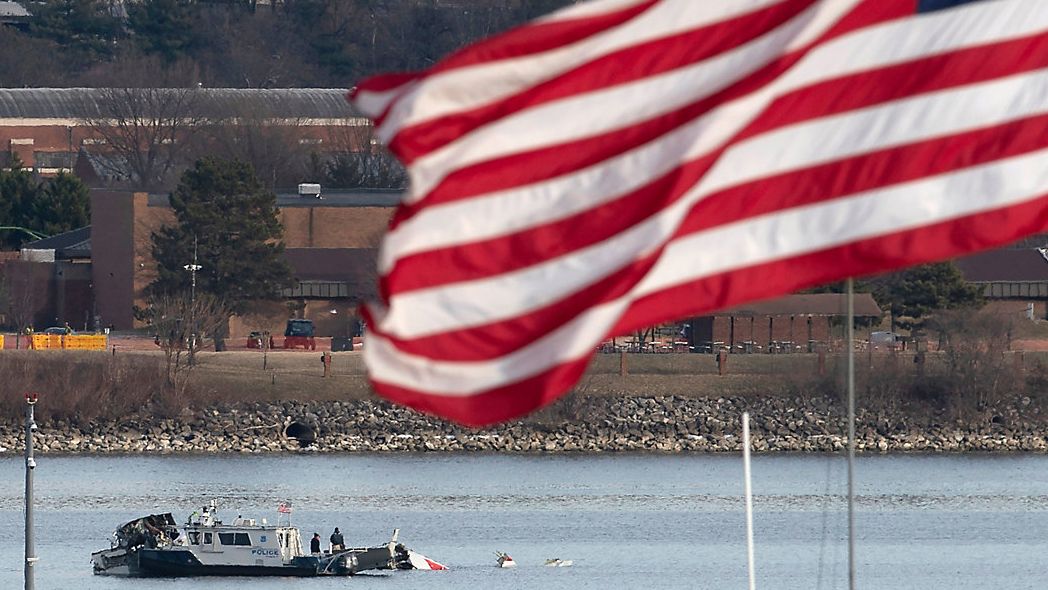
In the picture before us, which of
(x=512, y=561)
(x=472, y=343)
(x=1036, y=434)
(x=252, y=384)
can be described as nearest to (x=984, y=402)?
(x=1036, y=434)

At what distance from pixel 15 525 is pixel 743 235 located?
176ft

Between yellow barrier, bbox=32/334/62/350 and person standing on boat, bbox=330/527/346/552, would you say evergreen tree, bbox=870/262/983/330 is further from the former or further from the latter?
person standing on boat, bbox=330/527/346/552

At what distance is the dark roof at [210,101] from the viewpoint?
15812 cm

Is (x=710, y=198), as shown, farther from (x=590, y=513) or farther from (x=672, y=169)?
(x=590, y=513)

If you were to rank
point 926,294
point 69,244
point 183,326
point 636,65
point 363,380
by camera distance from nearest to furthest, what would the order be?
point 636,65, point 363,380, point 183,326, point 926,294, point 69,244

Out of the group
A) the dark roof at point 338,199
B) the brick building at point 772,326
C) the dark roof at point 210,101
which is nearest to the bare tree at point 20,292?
the dark roof at point 338,199

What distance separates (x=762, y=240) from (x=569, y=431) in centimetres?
7430

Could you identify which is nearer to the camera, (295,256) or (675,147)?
(675,147)

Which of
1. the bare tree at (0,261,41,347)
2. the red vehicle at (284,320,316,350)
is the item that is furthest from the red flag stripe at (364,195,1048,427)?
the bare tree at (0,261,41,347)

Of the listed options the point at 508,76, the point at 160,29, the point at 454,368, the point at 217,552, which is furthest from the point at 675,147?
the point at 160,29

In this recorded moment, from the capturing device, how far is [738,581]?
5234 cm

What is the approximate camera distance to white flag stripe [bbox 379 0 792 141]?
1013 cm

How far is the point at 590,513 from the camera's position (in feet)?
212

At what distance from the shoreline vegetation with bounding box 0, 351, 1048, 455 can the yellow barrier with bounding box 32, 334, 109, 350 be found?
7.21 ft
